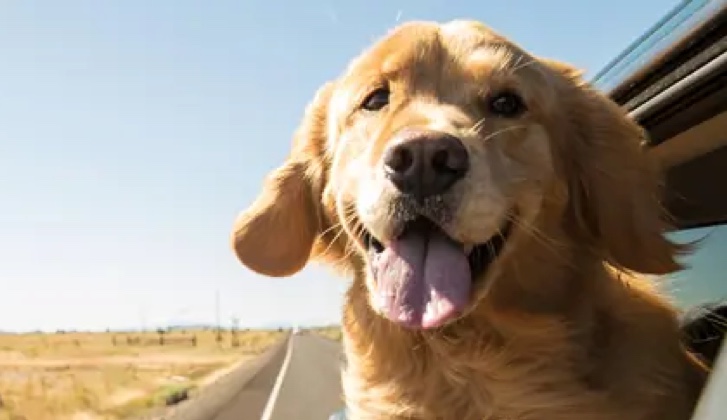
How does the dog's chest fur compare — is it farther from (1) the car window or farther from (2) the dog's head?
(1) the car window

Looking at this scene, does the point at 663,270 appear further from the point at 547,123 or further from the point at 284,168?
the point at 284,168

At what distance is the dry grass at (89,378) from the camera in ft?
122

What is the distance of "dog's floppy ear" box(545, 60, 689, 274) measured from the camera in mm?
4258

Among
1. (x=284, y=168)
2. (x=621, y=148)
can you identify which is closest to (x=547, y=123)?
(x=621, y=148)

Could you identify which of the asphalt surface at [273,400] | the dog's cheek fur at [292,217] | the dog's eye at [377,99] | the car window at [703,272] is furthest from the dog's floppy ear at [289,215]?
the asphalt surface at [273,400]

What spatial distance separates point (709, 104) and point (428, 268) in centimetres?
103

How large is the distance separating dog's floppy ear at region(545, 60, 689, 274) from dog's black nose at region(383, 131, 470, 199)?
96 cm

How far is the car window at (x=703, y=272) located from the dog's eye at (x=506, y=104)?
82 centimetres

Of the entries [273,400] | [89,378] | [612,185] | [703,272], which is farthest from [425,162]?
[89,378]

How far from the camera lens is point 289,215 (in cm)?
510

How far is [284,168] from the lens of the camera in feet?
17.2

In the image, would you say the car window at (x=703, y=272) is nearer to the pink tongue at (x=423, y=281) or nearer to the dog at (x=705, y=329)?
the dog at (x=705, y=329)

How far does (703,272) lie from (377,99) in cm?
138

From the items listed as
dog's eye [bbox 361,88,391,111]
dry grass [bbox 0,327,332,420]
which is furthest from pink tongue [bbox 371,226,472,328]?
dry grass [bbox 0,327,332,420]
